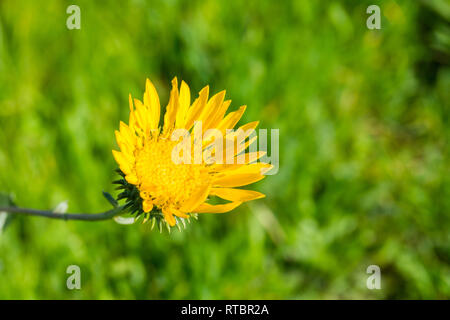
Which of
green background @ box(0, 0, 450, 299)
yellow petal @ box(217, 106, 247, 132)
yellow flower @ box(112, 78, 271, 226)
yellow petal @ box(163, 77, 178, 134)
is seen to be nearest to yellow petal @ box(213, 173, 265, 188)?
yellow flower @ box(112, 78, 271, 226)

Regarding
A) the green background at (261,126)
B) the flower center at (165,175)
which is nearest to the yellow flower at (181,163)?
the flower center at (165,175)

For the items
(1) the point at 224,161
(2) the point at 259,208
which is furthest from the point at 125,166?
(2) the point at 259,208

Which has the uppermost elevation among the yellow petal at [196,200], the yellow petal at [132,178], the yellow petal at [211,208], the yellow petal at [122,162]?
the yellow petal at [122,162]

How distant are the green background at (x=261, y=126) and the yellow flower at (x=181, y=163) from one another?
36.4 inches

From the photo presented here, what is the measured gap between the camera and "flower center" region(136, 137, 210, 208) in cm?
146

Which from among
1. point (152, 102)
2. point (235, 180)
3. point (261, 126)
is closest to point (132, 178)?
point (152, 102)

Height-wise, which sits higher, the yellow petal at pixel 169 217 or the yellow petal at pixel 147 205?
the yellow petal at pixel 147 205

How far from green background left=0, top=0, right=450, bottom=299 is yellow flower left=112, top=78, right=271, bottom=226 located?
0.92 m

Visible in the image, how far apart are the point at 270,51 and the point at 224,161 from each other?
162cm

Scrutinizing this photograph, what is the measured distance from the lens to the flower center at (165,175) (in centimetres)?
146

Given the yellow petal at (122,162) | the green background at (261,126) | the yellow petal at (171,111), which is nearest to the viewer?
the yellow petal at (122,162)

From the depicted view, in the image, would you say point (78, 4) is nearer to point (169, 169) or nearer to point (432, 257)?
point (169, 169)

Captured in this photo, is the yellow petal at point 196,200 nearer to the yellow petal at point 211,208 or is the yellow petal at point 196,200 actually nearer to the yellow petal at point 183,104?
the yellow petal at point 211,208

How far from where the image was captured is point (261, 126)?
2.79 metres
